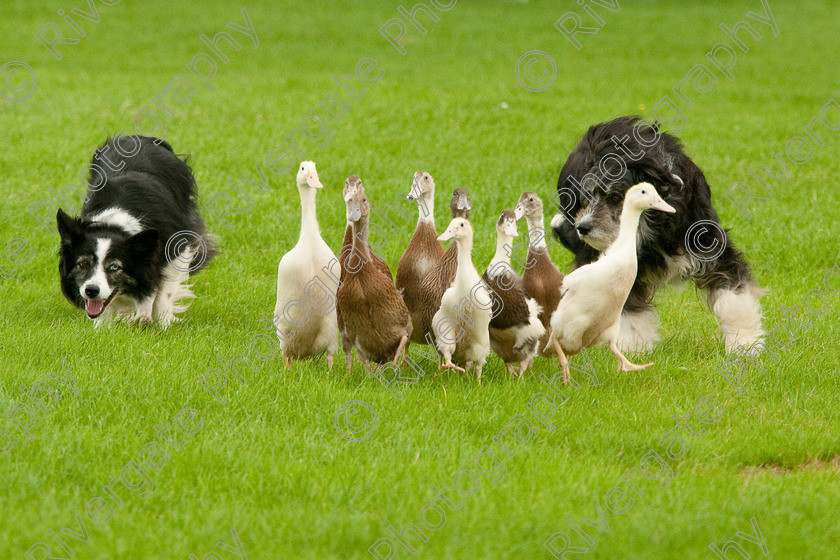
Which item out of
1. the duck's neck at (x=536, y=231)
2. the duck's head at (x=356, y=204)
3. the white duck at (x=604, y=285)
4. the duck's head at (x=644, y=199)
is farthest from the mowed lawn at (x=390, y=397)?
the duck's head at (x=644, y=199)

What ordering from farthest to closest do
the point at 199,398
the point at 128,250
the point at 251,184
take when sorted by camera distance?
the point at 251,184 < the point at 128,250 < the point at 199,398

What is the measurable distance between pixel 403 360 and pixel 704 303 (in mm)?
2595

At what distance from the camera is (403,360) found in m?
5.74

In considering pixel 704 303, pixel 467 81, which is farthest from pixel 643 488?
pixel 467 81

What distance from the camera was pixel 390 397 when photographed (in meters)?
5.27

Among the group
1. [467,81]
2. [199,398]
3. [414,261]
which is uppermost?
[414,261]

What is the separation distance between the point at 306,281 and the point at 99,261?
2.00 m

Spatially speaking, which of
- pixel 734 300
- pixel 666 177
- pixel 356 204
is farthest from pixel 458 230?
pixel 734 300

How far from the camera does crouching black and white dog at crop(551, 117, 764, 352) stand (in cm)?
606

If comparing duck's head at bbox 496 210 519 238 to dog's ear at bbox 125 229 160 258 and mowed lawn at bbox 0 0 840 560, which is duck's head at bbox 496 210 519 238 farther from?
dog's ear at bbox 125 229 160 258

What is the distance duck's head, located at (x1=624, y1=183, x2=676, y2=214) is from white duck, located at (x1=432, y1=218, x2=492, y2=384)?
96 centimetres

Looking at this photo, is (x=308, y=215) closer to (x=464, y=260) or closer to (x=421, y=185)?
(x=421, y=185)

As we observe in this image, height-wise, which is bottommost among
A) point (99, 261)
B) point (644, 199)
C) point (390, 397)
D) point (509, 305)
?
point (99, 261)

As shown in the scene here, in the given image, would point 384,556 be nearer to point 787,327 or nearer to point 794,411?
point 794,411
